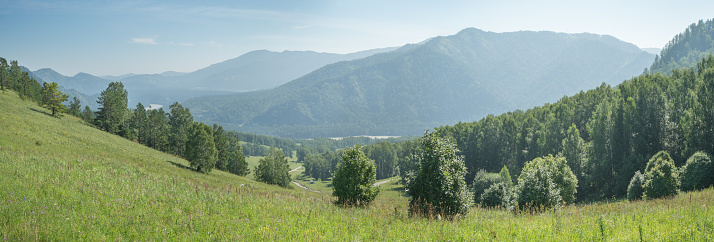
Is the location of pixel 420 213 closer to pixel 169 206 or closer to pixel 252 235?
pixel 252 235

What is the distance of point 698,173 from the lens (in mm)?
34656

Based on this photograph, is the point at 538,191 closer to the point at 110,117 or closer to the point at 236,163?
the point at 236,163

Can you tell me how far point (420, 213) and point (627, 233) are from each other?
612 centimetres

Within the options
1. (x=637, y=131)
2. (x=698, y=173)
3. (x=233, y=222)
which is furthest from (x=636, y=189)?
(x=233, y=222)

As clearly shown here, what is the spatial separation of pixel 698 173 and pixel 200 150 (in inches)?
2384

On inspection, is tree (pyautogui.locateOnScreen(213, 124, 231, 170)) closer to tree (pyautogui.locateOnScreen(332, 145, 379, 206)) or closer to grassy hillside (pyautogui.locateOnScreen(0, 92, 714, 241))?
tree (pyautogui.locateOnScreen(332, 145, 379, 206))

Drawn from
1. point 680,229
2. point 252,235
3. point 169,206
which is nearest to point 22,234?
point 169,206

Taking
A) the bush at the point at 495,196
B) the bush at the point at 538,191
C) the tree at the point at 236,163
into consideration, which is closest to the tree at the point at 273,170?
the tree at the point at 236,163

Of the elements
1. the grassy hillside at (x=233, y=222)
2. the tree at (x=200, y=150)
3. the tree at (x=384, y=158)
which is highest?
the grassy hillside at (x=233, y=222)

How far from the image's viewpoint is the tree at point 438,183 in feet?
42.0

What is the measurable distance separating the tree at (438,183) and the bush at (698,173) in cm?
3723

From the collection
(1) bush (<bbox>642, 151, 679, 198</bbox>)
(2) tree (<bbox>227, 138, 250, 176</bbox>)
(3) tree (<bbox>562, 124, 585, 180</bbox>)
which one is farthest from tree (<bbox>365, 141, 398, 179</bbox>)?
(1) bush (<bbox>642, 151, 679, 198</bbox>)

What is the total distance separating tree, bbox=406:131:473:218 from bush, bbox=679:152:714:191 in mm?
37233

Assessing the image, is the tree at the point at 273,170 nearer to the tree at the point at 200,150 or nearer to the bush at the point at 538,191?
the tree at the point at 200,150
